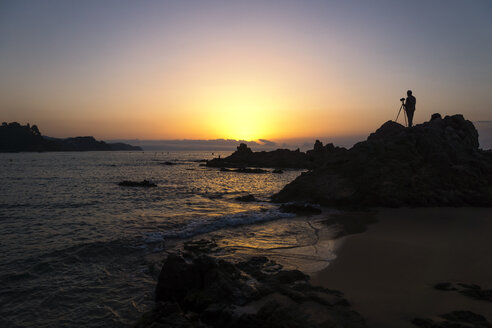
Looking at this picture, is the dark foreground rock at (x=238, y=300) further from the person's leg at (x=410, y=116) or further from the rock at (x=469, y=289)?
the person's leg at (x=410, y=116)

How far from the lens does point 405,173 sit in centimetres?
1803

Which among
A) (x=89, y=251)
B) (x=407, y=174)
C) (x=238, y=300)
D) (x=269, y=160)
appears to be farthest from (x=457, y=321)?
(x=269, y=160)

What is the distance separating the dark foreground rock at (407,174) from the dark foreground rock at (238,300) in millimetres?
12336

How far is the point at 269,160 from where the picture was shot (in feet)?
267

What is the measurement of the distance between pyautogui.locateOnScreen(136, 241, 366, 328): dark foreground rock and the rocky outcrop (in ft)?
222

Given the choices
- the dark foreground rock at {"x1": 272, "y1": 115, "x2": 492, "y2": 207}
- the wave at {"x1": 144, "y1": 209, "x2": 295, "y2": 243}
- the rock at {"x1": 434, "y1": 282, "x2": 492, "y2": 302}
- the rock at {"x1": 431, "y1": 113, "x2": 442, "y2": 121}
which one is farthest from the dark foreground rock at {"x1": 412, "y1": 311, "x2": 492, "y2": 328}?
the rock at {"x1": 431, "y1": 113, "x2": 442, "y2": 121}

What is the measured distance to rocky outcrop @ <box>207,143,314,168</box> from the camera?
77.9 m

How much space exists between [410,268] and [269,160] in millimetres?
73536

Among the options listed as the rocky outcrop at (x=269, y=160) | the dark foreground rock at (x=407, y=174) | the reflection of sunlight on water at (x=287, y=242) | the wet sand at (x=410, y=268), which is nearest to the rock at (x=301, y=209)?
the reflection of sunlight on water at (x=287, y=242)

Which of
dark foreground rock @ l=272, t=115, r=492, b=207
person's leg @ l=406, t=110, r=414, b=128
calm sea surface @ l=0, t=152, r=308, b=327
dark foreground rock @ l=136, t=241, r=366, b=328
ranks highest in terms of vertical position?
person's leg @ l=406, t=110, r=414, b=128

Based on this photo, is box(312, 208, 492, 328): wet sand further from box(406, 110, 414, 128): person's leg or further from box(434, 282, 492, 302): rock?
box(406, 110, 414, 128): person's leg

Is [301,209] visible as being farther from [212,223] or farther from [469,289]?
[469,289]

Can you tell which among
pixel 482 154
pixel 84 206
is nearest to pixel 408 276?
pixel 482 154

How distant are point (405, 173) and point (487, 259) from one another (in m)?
10.6
